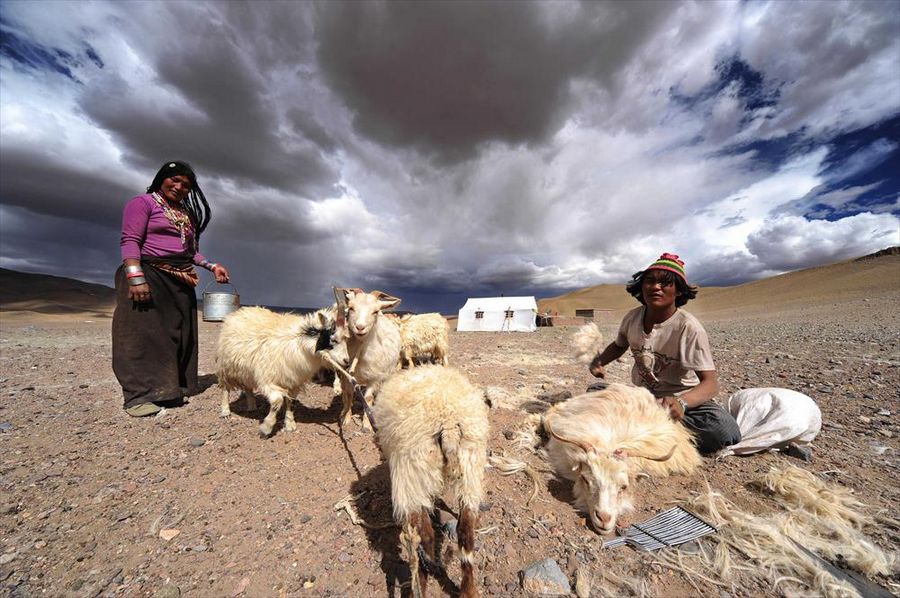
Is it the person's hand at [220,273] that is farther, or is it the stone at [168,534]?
the person's hand at [220,273]

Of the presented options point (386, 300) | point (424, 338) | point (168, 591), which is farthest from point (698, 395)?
point (424, 338)

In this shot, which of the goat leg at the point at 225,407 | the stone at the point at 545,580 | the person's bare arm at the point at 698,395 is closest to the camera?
the stone at the point at 545,580

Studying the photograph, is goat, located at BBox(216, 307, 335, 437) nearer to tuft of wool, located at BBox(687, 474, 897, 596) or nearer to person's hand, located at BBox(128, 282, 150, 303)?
person's hand, located at BBox(128, 282, 150, 303)

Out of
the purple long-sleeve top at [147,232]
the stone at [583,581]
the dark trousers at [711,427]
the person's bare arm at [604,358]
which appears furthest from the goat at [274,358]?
the dark trousers at [711,427]

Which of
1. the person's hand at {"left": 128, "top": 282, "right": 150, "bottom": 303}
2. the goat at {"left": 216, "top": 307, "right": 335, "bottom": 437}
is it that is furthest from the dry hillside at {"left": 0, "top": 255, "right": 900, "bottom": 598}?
the person's hand at {"left": 128, "top": 282, "right": 150, "bottom": 303}

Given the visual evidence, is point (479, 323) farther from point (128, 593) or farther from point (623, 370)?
point (128, 593)

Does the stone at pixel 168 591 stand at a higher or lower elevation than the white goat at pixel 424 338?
lower

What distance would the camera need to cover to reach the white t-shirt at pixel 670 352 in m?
3.48

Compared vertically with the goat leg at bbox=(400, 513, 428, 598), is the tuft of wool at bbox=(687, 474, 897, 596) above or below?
below

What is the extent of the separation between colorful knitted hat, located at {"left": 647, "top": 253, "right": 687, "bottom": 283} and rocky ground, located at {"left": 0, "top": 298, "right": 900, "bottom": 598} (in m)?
2.09

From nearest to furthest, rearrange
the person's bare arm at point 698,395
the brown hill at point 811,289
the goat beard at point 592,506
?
the goat beard at point 592,506, the person's bare arm at point 698,395, the brown hill at point 811,289

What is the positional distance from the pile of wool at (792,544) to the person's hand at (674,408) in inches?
32.6

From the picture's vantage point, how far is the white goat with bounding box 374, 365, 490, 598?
6.69 ft

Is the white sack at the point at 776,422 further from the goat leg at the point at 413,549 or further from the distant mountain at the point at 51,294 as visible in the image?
the distant mountain at the point at 51,294
